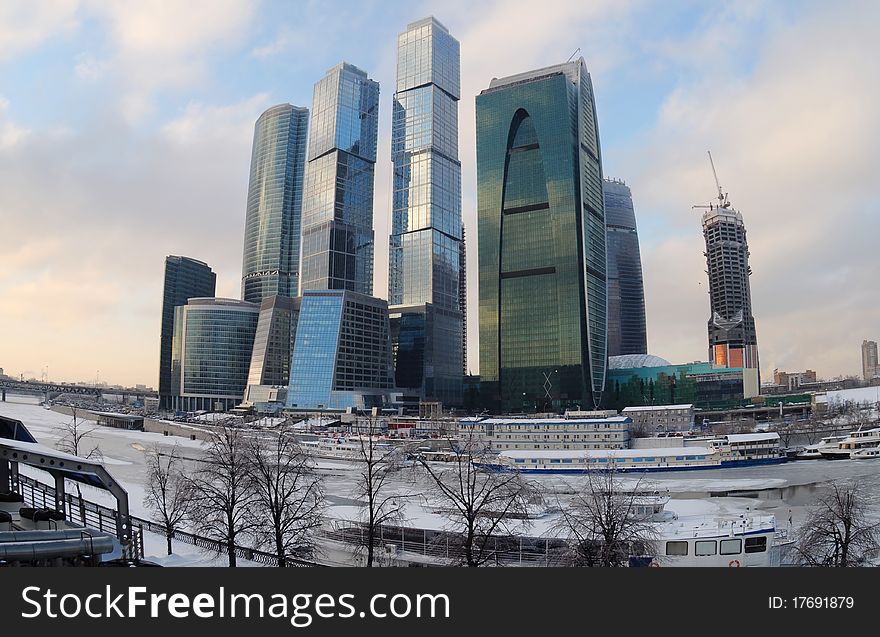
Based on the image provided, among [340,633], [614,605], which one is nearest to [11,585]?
[340,633]

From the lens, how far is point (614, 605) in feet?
51.8

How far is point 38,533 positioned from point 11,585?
5.68m

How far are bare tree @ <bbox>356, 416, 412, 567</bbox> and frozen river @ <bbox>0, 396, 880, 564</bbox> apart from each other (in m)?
1.38

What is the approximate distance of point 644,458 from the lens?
104062 millimetres

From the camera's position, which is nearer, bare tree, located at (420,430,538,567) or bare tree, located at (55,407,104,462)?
bare tree, located at (420,430,538,567)

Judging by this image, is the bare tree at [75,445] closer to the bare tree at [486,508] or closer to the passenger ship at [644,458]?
the bare tree at [486,508]

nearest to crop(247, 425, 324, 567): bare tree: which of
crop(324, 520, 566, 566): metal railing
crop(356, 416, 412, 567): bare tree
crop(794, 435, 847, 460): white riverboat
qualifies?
crop(356, 416, 412, 567): bare tree

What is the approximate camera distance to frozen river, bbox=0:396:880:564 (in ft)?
191

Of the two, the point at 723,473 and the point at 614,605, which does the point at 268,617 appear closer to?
the point at 614,605

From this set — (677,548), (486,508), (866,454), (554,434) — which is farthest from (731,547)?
(866,454)

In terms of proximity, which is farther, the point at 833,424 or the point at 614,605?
the point at 833,424

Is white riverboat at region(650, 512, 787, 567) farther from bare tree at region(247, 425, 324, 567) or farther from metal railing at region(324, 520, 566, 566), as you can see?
bare tree at region(247, 425, 324, 567)

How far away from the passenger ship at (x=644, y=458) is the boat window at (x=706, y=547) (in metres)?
51.9

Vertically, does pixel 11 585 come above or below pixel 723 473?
above
